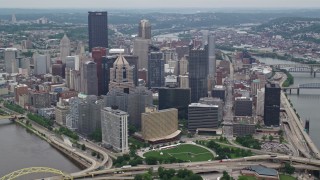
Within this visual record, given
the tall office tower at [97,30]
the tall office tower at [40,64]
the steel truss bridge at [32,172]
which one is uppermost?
the tall office tower at [97,30]

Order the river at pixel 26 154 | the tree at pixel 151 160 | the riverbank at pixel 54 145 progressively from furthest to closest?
1. the riverbank at pixel 54 145
2. the river at pixel 26 154
3. the tree at pixel 151 160

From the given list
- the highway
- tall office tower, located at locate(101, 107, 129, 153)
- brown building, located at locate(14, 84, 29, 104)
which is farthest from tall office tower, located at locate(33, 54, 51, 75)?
the highway

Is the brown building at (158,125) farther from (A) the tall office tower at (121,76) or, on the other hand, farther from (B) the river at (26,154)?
(A) the tall office tower at (121,76)

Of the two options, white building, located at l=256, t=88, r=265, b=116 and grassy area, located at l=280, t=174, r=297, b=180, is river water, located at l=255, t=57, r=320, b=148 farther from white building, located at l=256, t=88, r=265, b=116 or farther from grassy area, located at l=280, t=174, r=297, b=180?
grassy area, located at l=280, t=174, r=297, b=180

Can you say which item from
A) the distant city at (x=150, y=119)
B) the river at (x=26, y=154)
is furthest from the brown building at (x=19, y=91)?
the river at (x=26, y=154)

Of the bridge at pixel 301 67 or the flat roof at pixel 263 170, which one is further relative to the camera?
the bridge at pixel 301 67

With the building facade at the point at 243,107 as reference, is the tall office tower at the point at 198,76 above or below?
above

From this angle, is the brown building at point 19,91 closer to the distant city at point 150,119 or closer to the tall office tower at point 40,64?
the distant city at point 150,119

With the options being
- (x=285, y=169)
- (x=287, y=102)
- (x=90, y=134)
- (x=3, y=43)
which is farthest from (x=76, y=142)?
(x=3, y=43)

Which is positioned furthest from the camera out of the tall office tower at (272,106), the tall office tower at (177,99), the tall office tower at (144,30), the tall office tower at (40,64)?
the tall office tower at (144,30)
